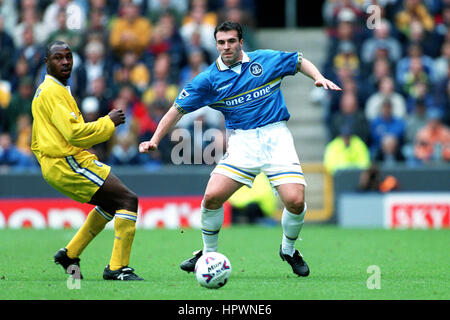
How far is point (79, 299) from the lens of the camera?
6512 mm

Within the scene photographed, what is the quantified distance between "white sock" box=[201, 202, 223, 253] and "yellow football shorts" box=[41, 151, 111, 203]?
107 centimetres

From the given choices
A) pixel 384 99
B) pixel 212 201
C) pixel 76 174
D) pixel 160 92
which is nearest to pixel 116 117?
pixel 76 174

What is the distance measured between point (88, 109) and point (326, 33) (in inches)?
246

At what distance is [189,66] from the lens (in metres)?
17.0

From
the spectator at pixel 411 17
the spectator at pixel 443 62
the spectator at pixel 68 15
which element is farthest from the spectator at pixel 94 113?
the spectator at pixel 443 62

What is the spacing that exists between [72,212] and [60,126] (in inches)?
309

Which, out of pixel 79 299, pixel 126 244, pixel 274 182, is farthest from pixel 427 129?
pixel 79 299

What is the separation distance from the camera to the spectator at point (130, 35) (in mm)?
17469

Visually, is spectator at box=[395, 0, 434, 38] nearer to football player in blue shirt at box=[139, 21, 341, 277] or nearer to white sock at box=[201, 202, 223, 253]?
football player in blue shirt at box=[139, 21, 341, 277]

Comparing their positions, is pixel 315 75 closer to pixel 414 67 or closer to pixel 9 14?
pixel 414 67

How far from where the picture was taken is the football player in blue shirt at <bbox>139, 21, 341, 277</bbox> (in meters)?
8.07

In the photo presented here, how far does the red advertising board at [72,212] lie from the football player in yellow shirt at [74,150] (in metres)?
7.18

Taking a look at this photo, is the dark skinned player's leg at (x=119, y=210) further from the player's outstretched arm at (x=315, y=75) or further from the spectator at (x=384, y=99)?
the spectator at (x=384, y=99)
